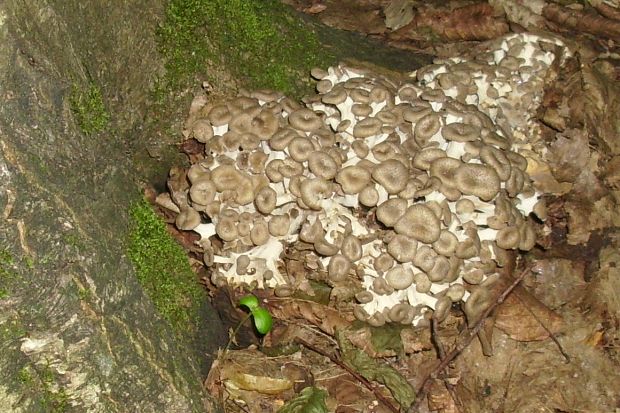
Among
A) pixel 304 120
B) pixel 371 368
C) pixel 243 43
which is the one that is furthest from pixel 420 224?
pixel 243 43

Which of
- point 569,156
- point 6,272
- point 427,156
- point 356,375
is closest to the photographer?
point 6,272

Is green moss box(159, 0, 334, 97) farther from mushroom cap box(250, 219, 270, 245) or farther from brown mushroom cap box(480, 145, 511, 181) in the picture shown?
brown mushroom cap box(480, 145, 511, 181)

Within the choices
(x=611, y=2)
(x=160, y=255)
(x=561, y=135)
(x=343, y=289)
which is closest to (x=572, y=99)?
(x=561, y=135)

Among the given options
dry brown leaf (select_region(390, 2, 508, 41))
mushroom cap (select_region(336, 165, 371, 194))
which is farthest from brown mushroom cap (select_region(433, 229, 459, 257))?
dry brown leaf (select_region(390, 2, 508, 41))

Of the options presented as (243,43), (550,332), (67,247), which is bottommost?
(550,332)

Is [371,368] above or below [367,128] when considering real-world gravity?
below

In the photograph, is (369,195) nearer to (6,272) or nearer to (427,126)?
(427,126)

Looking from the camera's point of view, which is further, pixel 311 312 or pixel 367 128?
pixel 311 312
